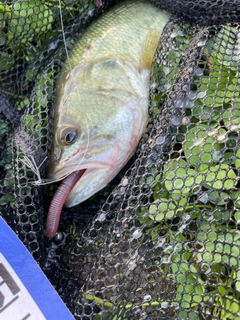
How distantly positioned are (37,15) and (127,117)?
3.01ft

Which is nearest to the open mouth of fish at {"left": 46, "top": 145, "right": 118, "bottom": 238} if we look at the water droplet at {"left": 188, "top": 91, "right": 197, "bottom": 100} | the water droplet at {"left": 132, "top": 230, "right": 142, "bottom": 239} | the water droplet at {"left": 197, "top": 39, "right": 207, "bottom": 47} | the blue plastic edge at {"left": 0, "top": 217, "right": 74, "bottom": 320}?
the blue plastic edge at {"left": 0, "top": 217, "right": 74, "bottom": 320}

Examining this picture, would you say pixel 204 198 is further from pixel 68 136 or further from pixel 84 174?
pixel 68 136

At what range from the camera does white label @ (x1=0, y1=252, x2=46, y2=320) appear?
5.90ft

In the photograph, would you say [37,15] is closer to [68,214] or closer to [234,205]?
[68,214]

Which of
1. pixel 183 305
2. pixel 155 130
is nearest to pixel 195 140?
pixel 155 130

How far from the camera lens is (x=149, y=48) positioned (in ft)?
8.66

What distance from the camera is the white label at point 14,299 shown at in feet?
5.90

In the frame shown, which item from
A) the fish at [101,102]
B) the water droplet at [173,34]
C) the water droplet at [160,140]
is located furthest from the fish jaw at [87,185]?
the water droplet at [173,34]

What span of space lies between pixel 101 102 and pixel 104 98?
41mm

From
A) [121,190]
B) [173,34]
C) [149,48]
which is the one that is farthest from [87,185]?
[173,34]

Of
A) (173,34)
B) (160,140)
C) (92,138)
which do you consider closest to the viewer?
(160,140)

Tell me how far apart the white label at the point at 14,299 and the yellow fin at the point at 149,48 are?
160 cm

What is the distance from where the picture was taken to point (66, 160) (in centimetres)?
224

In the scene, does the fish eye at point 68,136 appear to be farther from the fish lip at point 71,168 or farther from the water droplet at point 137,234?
the water droplet at point 137,234
